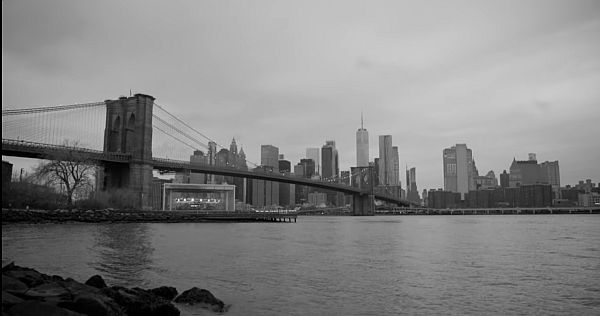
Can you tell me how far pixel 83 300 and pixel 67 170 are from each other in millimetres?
50603

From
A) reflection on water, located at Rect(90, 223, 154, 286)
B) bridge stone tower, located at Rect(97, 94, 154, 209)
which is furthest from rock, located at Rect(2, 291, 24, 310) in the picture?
bridge stone tower, located at Rect(97, 94, 154, 209)

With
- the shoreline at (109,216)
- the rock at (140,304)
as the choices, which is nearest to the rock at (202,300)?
the rock at (140,304)

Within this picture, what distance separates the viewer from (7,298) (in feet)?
22.5

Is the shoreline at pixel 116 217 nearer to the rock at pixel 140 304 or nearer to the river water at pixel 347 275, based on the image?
the river water at pixel 347 275

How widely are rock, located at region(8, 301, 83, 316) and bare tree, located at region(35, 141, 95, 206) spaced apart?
5007 centimetres

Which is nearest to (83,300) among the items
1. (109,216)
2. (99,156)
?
(109,216)

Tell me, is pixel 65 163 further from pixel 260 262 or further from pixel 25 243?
pixel 260 262

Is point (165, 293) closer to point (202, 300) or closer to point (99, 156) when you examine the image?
point (202, 300)

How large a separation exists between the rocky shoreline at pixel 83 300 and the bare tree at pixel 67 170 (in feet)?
148

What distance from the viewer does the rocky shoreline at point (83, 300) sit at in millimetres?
6320

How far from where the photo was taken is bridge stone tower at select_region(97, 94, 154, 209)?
6231 cm

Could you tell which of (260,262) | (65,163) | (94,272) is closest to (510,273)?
(260,262)

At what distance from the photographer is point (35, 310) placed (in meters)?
6.13

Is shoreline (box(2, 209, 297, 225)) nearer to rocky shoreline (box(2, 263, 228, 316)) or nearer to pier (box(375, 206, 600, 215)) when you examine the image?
rocky shoreline (box(2, 263, 228, 316))
